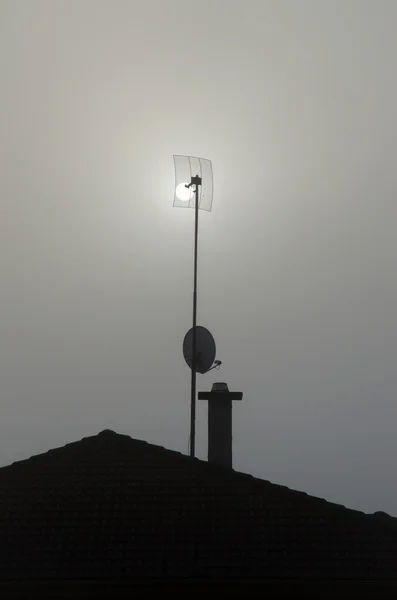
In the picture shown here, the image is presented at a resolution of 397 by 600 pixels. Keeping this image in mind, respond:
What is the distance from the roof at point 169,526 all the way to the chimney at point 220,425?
896mm

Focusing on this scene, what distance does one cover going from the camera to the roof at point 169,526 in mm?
5988

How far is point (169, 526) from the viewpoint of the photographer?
645cm

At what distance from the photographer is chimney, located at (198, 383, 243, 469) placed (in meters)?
8.33

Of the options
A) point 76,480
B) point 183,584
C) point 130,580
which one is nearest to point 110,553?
point 130,580

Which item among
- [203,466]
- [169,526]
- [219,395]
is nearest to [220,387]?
[219,395]

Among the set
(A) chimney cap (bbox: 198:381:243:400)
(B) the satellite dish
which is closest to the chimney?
(A) chimney cap (bbox: 198:381:243:400)

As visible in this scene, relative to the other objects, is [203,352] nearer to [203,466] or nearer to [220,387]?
[220,387]

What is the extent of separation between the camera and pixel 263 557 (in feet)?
20.0

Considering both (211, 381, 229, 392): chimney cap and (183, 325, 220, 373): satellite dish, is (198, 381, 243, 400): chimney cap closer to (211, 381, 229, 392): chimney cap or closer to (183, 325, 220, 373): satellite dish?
(211, 381, 229, 392): chimney cap

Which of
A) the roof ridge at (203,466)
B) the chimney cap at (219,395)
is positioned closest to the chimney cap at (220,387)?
the chimney cap at (219,395)

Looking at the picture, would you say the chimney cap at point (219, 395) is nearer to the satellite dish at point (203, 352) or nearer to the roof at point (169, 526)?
the satellite dish at point (203, 352)

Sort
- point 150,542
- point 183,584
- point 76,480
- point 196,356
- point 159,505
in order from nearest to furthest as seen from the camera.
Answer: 1. point 183,584
2. point 150,542
3. point 159,505
4. point 76,480
5. point 196,356

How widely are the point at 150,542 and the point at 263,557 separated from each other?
1.11 metres

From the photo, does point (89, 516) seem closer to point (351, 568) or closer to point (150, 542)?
point (150, 542)
